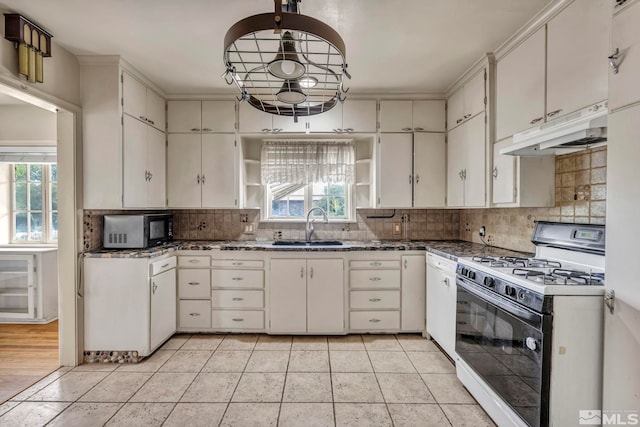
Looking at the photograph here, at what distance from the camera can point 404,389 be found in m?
2.23

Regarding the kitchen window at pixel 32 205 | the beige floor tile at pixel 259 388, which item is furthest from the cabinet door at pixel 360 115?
the kitchen window at pixel 32 205

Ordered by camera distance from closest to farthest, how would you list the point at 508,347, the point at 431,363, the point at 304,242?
the point at 508,347 < the point at 431,363 < the point at 304,242

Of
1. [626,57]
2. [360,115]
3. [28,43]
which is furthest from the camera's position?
[360,115]

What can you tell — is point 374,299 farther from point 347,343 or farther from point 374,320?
point 347,343

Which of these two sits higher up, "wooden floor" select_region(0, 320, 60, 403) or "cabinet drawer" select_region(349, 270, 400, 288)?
"cabinet drawer" select_region(349, 270, 400, 288)

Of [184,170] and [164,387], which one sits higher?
[184,170]

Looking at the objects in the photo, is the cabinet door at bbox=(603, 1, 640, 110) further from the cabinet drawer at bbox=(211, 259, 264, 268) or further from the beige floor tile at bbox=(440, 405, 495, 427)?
the cabinet drawer at bbox=(211, 259, 264, 268)

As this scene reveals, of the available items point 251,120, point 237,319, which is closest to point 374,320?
point 237,319

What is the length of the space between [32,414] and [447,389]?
273 centimetres

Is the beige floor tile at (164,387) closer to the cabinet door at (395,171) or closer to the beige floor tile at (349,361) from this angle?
the beige floor tile at (349,361)

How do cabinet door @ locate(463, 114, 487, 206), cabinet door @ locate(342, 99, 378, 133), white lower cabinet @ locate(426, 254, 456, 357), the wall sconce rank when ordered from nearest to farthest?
the wall sconce, white lower cabinet @ locate(426, 254, 456, 357), cabinet door @ locate(463, 114, 487, 206), cabinet door @ locate(342, 99, 378, 133)

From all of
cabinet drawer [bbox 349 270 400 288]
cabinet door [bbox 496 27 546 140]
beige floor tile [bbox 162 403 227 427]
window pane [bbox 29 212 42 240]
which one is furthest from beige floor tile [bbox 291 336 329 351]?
window pane [bbox 29 212 42 240]

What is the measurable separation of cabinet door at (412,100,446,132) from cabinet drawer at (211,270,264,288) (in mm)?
2285

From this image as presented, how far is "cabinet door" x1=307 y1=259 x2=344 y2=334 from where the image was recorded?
10.1 feet
